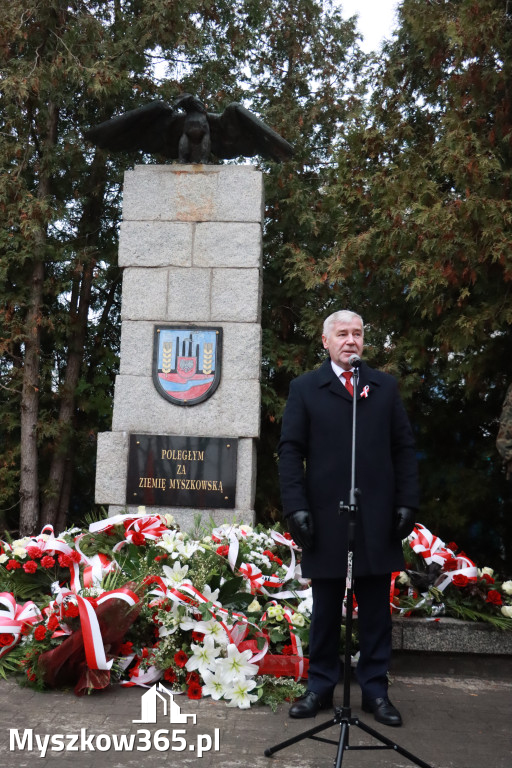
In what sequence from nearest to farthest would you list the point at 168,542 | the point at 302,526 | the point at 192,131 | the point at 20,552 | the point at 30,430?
the point at 302,526 → the point at 168,542 → the point at 20,552 → the point at 192,131 → the point at 30,430

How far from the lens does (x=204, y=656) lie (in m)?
3.52

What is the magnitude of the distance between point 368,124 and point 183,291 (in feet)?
17.6

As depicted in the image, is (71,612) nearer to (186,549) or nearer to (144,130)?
(186,549)

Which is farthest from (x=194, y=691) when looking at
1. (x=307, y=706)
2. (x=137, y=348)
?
(x=137, y=348)

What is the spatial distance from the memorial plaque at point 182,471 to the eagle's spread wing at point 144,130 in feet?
7.40

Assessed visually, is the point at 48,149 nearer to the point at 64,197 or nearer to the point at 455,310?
the point at 64,197

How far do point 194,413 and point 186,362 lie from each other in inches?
14.3

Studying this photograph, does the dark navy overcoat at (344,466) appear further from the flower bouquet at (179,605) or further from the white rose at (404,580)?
the white rose at (404,580)

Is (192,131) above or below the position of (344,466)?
above

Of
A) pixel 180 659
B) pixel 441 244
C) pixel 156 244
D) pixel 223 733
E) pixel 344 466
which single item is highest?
pixel 441 244

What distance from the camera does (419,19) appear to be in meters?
8.68

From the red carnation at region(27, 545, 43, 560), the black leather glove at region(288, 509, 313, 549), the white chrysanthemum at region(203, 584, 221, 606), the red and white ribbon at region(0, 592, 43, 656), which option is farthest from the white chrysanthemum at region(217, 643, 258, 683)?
the red carnation at region(27, 545, 43, 560)

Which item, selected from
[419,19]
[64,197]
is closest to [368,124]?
[419,19]

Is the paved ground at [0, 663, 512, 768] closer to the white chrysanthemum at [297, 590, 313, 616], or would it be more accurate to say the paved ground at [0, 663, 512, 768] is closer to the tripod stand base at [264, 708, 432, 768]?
A: the tripod stand base at [264, 708, 432, 768]
